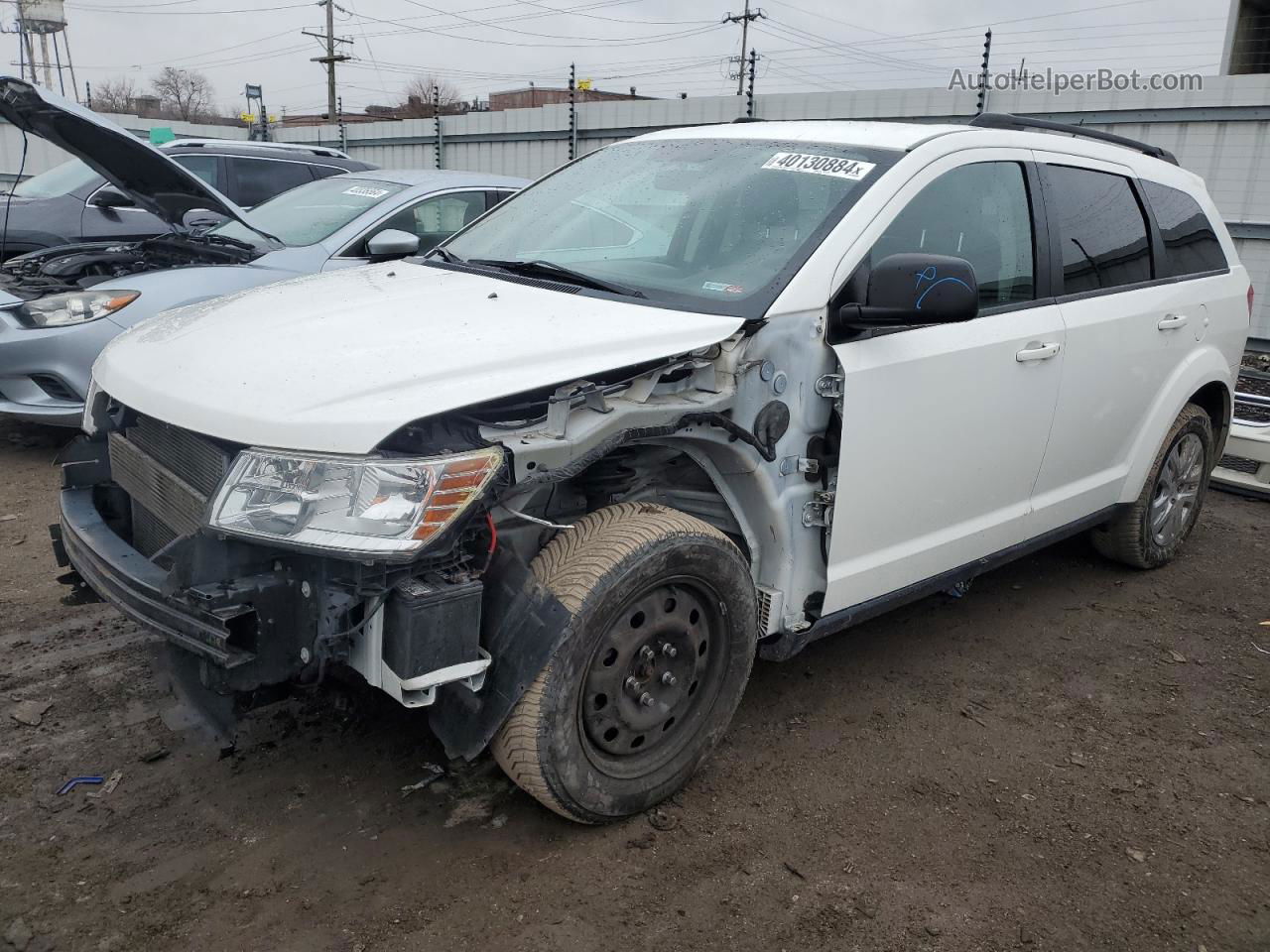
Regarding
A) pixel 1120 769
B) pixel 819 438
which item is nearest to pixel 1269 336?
pixel 1120 769

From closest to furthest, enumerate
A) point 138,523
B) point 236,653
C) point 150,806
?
point 236,653 < point 150,806 < point 138,523

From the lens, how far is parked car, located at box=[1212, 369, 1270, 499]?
6.07m

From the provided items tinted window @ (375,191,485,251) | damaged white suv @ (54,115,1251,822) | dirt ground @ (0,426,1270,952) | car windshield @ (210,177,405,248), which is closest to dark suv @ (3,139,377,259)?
car windshield @ (210,177,405,248)

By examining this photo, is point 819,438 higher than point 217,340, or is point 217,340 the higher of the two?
point 217,340

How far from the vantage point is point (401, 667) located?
2.22 m

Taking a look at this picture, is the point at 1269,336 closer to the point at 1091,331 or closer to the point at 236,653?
the point at 1091,331

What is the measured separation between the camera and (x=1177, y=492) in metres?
4.88

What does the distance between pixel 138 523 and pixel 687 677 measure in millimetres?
1628

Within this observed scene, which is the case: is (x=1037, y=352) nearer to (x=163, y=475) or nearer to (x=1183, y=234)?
(x=1183, y=234)

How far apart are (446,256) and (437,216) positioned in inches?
119

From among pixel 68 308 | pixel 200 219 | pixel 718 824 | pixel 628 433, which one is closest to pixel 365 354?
pixel 628 433

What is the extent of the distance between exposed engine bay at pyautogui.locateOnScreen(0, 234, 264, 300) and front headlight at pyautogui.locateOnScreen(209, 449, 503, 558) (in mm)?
4069

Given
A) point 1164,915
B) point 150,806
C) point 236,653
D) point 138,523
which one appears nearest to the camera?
point 236,653

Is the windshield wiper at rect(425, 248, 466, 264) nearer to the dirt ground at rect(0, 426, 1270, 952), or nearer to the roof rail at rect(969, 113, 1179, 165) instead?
the dirt ground at rect(0, 426, 1270, 952)
